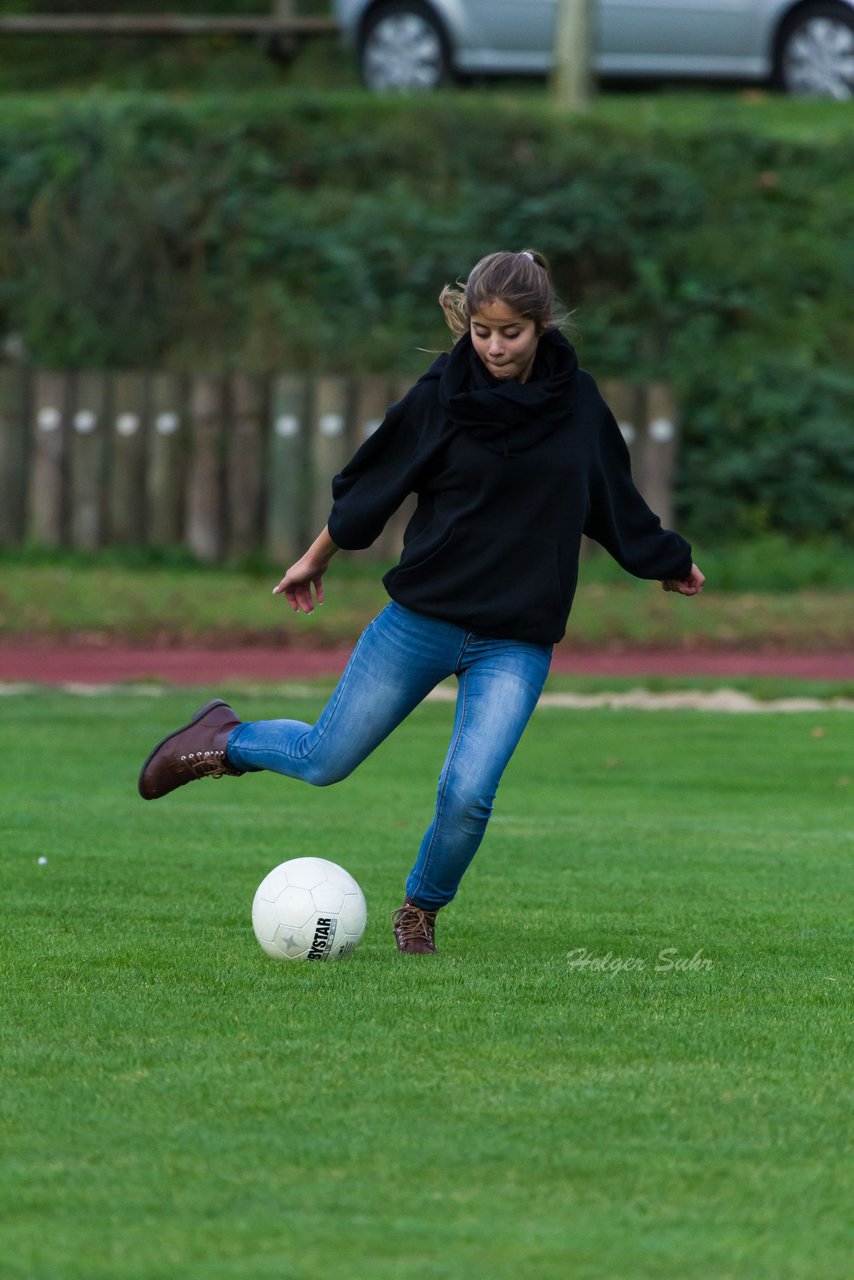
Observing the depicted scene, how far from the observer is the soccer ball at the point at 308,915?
5969mm

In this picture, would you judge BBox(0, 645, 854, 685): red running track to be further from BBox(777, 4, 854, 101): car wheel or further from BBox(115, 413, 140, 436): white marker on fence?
BBox(777, 4, 854, 101): car wheel

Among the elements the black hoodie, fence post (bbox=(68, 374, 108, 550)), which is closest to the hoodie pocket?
the black hoodie

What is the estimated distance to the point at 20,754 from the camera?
11.7 meters

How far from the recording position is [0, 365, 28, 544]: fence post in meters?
21.7

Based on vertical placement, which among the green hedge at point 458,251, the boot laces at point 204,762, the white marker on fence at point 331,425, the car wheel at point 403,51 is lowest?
the white marker on fence at point 331,425

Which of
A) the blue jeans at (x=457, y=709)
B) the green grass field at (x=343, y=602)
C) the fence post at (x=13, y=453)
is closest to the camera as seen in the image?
the blue jeans at (x=457, y=709)

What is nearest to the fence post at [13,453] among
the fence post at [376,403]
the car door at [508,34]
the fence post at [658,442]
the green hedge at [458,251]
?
the green hedge at [458,251]

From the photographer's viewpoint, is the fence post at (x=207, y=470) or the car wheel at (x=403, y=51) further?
the car wheel at (x=403, y=51)

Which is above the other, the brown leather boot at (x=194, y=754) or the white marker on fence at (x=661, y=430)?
the brown leather boot at (x=194, y=754)

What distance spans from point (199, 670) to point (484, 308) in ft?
35.7

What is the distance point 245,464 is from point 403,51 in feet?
24.3

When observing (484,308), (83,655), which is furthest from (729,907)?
(83,655)

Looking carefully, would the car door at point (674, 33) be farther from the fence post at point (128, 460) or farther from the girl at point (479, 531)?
the girl at point (479, 531)

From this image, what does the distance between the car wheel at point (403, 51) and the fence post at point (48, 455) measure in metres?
6.98
